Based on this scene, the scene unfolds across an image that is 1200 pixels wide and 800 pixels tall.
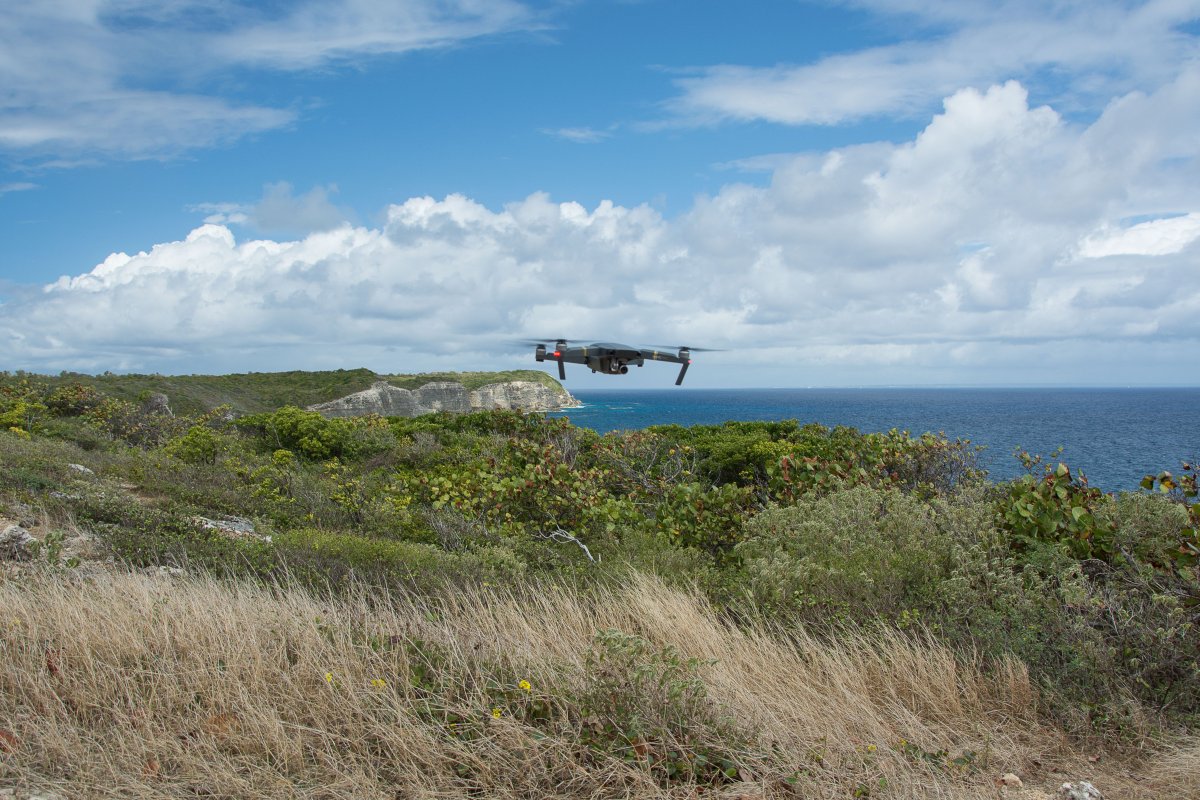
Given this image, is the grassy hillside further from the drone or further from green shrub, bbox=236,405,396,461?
the drone

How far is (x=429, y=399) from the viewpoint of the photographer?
60.5m

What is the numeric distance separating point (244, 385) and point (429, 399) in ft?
43.4

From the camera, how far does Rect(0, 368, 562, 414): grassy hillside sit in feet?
122

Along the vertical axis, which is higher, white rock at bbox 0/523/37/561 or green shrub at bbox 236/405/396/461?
green shrub at bbox 236/405/396/461

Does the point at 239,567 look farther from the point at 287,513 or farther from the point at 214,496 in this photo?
the point at 214,496

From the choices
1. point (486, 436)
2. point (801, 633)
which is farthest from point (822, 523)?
point (486, 436)

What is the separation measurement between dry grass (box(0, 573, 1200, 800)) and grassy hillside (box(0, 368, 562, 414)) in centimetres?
2841

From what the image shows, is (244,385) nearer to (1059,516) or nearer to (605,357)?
(605,357)

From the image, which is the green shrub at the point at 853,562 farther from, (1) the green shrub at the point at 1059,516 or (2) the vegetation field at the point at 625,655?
(1) the green shrub at the point at 1059,516

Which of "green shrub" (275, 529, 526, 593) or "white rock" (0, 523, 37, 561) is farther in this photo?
"white rock" (0, 523, 37, 561)

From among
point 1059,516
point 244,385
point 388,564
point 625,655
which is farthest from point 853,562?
point 244,385

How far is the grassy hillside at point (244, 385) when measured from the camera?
1464 inches

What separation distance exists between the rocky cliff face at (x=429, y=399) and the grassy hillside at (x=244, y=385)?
92 centimetres

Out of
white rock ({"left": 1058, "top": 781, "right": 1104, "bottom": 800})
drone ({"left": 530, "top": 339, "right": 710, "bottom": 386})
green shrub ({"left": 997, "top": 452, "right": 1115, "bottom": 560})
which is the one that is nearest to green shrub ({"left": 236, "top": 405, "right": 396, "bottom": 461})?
drone ({"left": 530, "top": 339, "right": 710, "bottom": 386})
